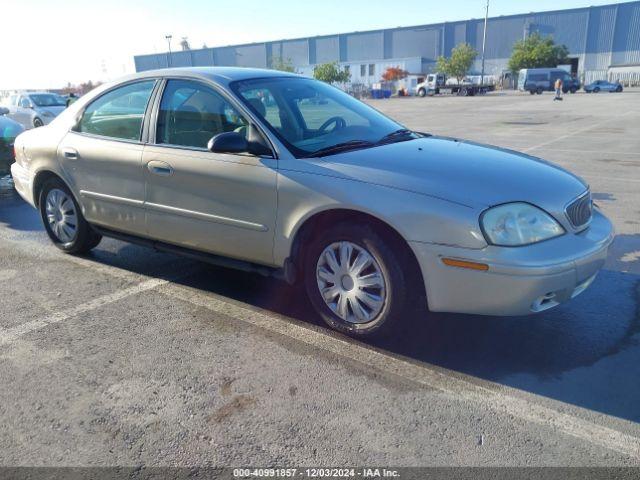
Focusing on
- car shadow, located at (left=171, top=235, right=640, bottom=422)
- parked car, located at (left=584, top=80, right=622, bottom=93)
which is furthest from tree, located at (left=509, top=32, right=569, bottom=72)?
car shadow, located at (left=171, top=235, right=640, bottom=422)

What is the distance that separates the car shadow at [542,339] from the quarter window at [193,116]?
1218 mm

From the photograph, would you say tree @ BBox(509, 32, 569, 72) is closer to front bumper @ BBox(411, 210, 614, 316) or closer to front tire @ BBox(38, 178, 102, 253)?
front tire @ BBox(38, 178, 102, 253)

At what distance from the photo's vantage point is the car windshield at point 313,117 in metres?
3.72

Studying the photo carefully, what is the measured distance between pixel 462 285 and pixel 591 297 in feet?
5.44

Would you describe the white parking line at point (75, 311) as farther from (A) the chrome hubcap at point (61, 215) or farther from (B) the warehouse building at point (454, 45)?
(B) the warehouse building at point (454, 45)

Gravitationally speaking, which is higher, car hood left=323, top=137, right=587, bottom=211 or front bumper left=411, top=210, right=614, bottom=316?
car hood left=323, top=137, right=587, bottom=211

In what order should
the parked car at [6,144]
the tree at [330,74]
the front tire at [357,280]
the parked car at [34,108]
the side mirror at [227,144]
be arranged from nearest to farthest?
the front tire at [357,280] < the side mirror at [227,144] < the parked car at [6,144] < the parked car at [34,108] < the tree at [330,74]

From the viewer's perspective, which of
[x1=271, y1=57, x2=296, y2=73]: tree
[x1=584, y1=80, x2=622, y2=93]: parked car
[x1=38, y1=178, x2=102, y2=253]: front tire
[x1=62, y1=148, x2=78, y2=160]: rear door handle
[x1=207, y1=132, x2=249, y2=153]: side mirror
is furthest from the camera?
[x1=271, y1=57, x2=296, y2=73]: tree

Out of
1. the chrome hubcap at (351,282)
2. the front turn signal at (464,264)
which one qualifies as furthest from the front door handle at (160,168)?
the front turn signal at (464,264)

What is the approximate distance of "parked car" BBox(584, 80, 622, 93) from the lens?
177ft

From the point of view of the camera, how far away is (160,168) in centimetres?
408

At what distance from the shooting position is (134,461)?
2420mm

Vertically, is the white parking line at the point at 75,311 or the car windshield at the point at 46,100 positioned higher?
the car windshield at the point at 46,100

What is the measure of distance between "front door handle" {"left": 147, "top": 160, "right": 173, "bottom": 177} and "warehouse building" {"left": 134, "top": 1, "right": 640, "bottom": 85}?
7601cm
